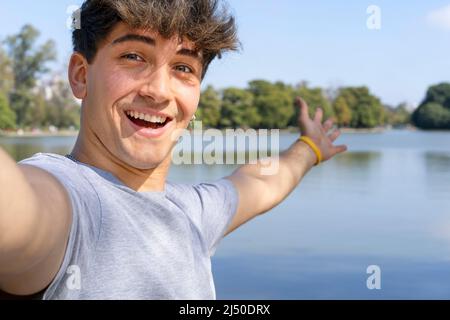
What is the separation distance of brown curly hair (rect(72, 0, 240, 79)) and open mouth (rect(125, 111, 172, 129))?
0.50ft

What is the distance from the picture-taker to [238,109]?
940 inches

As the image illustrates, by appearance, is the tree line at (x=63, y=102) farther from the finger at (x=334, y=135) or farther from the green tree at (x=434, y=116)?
the finger at (x=334, y=135)

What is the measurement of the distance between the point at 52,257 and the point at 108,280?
14 cm

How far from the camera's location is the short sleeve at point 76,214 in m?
0.91

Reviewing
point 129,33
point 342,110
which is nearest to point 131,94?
point 129,33

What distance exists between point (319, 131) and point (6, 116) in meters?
22.1

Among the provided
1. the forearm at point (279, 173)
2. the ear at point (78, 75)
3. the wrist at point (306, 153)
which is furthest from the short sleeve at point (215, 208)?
the wrist at point (306, 153)

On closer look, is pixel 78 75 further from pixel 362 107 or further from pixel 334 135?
pixel 362 107

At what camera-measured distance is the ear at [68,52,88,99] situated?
1156 mm

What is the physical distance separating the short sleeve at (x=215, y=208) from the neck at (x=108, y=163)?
224 millimetres

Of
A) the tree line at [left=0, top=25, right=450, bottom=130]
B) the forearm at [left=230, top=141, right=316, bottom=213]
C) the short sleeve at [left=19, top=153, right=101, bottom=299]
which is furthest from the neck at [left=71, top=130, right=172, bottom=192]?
the tree line at [left=0, top=25, right=450, bottom=130]

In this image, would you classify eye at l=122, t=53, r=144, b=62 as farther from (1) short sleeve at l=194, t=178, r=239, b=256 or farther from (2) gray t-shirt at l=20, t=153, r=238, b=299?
(1) short sleeve at l=194, t=178, r=239, b=256
